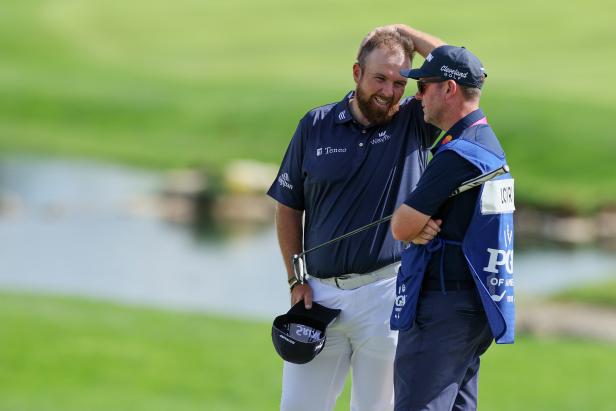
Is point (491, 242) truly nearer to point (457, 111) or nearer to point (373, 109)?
point (457, 111)

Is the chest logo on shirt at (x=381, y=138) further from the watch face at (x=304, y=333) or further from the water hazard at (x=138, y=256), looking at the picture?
the water hazard at (x=138, y=256)

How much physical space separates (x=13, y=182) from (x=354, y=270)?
63.9 feet

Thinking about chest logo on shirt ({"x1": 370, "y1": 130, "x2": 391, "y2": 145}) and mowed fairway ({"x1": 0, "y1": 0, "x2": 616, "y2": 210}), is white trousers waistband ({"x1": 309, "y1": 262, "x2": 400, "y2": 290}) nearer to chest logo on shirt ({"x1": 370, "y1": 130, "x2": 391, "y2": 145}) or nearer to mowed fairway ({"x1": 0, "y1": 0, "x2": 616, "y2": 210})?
chest logo on shirt ({"x1": 370, "y1": 130, "x2": 391, "y2": 145})

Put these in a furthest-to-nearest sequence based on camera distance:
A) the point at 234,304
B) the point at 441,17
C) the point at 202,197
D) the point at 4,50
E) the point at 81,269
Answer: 1. the point at 4,50
2. the point at 441,17
3. the point at 202,197
4. the point at 81,269
5. the point at 234,304

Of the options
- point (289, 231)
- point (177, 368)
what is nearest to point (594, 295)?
point (177, 368)

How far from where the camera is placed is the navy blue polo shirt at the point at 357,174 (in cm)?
511

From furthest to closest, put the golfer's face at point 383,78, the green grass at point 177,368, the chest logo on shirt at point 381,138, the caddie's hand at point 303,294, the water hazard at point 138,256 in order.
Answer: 1. the water hazard at point 138,256
2. the green grass at point 177,368
3. the caddie's hand at point 303,294
4. the chest logo on shirt at point 381,138
5. the golfer's face at point 383,78

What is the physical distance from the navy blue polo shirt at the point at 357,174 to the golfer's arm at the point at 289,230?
166mm

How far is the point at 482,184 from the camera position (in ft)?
14.5

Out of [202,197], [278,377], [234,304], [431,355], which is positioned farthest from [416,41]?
[202,197]

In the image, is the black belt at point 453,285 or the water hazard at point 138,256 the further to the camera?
the water hazard at point 138,256

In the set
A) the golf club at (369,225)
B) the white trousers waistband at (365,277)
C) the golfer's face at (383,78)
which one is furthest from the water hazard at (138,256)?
the golfer's face at (383,78)

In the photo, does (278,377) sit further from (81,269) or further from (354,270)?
(81,269)

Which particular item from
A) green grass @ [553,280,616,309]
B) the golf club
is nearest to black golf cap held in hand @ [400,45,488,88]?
the golf club
